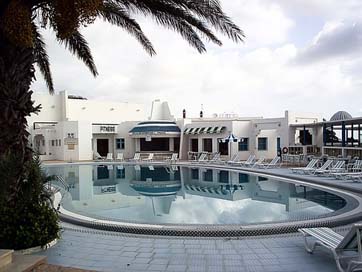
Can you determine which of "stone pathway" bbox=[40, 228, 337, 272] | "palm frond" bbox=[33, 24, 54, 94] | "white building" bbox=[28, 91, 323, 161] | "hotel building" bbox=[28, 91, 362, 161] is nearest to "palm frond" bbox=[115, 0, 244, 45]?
"palm frond" bbox=[33, 24, 54, 94]

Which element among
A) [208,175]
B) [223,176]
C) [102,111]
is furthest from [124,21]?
[102,111]

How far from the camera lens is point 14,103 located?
5984 millimetres

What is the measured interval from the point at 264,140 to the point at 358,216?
22.4 metres

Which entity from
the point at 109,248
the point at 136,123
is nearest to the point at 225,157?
the point at 136,123

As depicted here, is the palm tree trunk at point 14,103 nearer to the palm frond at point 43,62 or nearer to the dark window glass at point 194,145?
the palm frond at point 43,62

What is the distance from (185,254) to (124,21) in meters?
5.33

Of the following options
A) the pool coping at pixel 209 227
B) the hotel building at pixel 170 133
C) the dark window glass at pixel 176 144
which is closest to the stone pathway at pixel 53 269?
the pool coping at pixel 209 227

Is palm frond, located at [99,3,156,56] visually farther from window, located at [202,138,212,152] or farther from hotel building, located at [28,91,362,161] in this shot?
window, located at [202,138,212,152]

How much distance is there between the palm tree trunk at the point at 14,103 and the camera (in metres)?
5.87

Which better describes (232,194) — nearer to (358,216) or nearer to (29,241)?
(358,216)

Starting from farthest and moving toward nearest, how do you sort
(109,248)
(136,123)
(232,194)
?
(136,123)
(232,194)
(109,248)

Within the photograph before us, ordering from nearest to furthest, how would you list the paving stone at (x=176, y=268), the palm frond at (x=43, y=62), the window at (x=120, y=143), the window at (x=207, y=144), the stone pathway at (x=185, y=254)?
the paving stone at (x=176, y=268) → the stone pathway at (x=185, y=254) → the palm frond at (x=43, y=62) → the window at (x=207, y=144) → the window at (x=120, y=143)

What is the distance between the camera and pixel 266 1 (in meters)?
9.95

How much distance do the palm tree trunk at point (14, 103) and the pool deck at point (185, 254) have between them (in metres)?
1.54
